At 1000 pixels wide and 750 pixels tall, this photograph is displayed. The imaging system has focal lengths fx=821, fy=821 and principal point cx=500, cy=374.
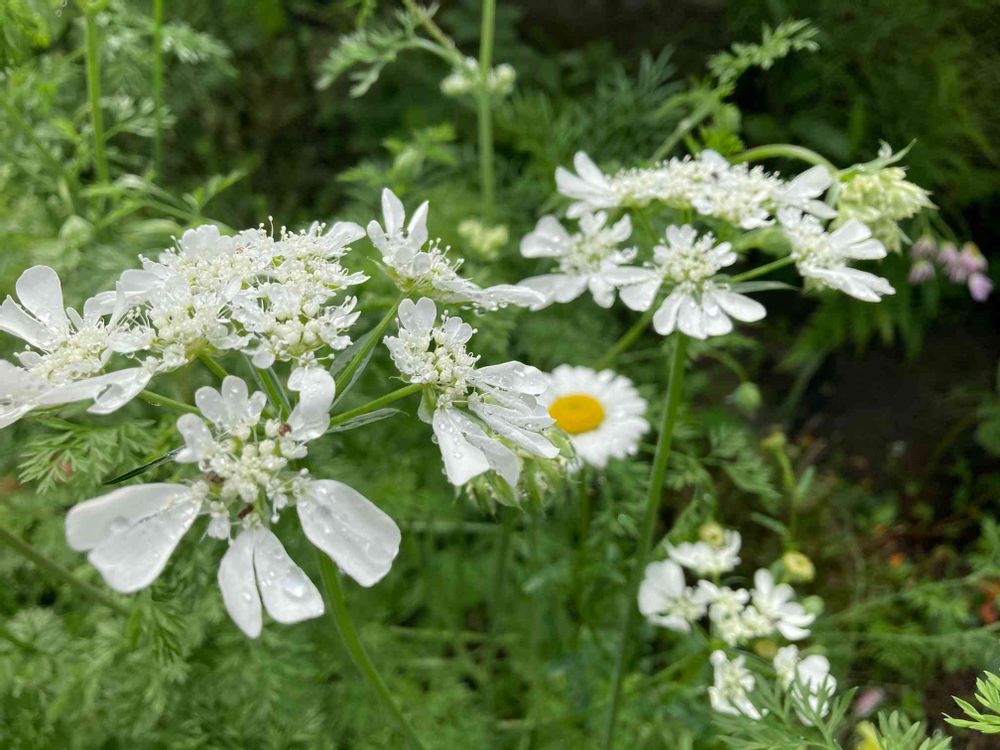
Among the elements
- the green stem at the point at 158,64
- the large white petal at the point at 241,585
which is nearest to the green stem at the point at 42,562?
the large white petal at the point at 241,585

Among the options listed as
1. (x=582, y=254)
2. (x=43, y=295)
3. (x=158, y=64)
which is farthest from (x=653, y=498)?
(x=158, y=64)

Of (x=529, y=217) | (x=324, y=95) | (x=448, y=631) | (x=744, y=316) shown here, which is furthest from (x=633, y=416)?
(x=324, y=95)

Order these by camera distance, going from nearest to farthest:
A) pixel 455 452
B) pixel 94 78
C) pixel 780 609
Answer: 1. pixel 455 452
2. pixel 94 78
3. pixel 780 609

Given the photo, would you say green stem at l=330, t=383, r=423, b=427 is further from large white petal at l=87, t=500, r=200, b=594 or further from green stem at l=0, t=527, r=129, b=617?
green stem at l=0, t=527, r=129, b=617

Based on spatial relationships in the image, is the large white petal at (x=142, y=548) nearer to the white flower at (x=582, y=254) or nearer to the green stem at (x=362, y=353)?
the green stem at (x=362, y=353)

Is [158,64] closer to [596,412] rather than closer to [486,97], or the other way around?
[486,97]

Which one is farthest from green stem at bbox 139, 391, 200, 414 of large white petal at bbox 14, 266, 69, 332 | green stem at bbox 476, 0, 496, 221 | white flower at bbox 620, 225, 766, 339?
green stem at bbox 476, 0, 496, 221
